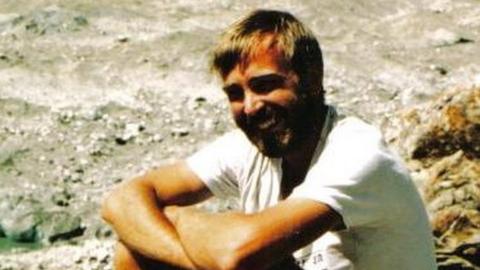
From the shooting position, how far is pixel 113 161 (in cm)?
1056

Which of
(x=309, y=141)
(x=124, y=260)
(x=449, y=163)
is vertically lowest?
(x=449, y=163)

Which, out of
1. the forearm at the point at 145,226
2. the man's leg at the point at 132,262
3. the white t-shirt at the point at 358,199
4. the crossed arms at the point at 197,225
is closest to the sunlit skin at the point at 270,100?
the white t-shirt at the point at 358,199

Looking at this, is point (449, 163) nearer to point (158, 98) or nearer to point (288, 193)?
point (288, 193)

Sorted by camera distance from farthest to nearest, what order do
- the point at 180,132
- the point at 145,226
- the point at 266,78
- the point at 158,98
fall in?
the point at 158,98, the point at 180,132, the point at 145,226, the point at 266,78

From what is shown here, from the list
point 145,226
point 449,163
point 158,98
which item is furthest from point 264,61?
point 158,98

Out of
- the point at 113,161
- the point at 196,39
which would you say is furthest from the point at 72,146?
the point at 196,39

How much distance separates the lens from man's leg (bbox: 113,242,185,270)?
4719mm

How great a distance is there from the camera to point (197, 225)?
442 centimetres

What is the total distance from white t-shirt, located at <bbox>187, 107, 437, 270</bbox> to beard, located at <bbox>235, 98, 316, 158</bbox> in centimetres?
10

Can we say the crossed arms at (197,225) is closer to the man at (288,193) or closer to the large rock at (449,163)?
the man at (288,193)

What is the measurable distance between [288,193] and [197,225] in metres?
0.48

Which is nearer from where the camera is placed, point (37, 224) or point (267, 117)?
point (267, 117)

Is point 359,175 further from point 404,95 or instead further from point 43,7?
point 43,7

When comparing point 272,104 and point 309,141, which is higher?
point 272,104
